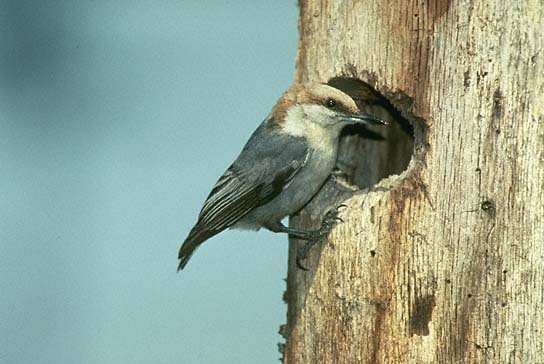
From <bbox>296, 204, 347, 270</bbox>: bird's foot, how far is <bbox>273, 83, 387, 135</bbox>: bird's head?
0.51m

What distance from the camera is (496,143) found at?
9.89 feet

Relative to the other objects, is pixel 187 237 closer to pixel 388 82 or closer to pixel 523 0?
pixel 388 82

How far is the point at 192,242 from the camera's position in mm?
3879

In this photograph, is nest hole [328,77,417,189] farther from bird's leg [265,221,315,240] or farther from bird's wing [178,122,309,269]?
bird's leg [265,221,315,240]

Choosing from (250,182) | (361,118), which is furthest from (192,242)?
(361,118)

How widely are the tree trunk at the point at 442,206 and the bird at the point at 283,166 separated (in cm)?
34

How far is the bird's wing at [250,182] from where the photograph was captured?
12.9ft

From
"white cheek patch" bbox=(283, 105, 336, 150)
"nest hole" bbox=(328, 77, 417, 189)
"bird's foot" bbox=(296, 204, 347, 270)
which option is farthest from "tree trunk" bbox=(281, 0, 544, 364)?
"nest hole" bbox=(328, 77, 417, 189)

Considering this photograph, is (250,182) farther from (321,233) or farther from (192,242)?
(321,233)

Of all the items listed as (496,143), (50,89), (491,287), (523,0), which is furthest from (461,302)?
(50,89)

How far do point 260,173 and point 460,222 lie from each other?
1217 millimetres

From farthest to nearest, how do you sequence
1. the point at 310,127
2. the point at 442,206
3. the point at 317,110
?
the point at 310,127
the point at 317,110
the point at 442,206

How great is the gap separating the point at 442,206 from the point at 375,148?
1154mm

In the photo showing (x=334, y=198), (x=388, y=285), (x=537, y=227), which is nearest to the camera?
(x=537, y=227)
